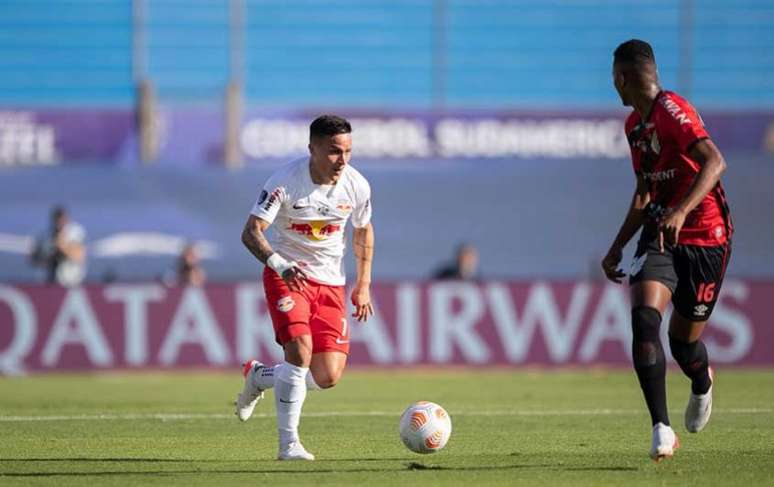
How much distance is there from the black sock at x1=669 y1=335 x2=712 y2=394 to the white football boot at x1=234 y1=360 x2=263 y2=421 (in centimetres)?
299

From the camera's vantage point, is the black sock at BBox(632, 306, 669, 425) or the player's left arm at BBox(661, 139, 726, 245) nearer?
the player's left arm at BBox(661, 139, 726, 245)

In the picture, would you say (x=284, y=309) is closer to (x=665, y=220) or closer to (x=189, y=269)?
(x=665, y=220)

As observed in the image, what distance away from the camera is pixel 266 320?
66.3 feet

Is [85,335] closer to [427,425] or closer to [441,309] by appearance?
[441,309]

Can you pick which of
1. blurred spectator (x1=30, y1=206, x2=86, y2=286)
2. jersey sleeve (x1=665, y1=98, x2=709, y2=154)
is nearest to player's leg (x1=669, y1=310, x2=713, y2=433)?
jersey sleeve (x1=665, y1=98, x2=709, y2=154)

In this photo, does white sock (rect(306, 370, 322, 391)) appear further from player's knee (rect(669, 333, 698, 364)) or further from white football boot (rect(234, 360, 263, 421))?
player's knee (rect(669, 333, 698, 364))

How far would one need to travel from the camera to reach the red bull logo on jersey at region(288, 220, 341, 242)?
9.59 meters

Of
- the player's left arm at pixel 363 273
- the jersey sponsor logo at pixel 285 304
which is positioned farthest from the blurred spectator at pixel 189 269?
the jersey sponsor logo at pixel 285 304

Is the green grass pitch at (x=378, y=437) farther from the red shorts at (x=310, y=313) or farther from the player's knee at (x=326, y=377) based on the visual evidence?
the red shorts at (x=310, y=313)

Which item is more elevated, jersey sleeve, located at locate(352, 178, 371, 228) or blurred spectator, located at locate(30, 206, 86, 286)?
jersey sleeve, located at locate(352, 178, 371, 228)

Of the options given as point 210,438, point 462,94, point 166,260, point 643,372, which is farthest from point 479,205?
point 643,372

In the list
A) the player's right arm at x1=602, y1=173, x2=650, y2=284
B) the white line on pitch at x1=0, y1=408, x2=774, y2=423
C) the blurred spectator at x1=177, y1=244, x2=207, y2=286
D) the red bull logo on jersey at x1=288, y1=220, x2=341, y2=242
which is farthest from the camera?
the blurred spectator at x1=177, y1=244, x2=207, y2=286

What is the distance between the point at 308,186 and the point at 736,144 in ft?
53.8

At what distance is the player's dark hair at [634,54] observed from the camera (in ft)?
28.4
